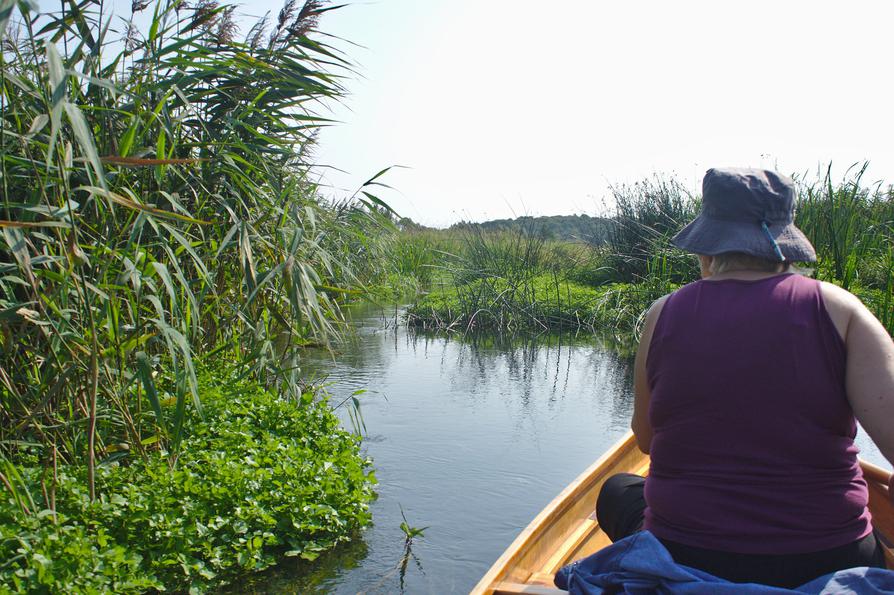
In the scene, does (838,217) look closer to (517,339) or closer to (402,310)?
(517,339)

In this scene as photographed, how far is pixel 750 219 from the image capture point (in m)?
1.79

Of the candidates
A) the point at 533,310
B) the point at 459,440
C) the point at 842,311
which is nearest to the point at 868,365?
the point at 842,311

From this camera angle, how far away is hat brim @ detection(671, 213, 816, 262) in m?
1.73

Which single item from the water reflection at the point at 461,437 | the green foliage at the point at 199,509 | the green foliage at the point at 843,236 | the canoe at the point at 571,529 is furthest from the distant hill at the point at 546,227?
the canoe at the point at 571,529

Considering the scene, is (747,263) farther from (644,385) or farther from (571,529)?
(571,529)

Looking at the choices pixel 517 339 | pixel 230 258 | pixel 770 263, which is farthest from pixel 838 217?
pixel 770 263

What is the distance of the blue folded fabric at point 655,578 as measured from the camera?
1541mm

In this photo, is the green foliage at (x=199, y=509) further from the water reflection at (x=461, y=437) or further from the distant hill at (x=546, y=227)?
the distant hill at (x=546, y=227)

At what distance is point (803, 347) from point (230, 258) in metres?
3.39

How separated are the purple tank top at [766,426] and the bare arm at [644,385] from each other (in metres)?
0.14

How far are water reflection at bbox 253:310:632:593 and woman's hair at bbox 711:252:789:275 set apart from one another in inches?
91.7

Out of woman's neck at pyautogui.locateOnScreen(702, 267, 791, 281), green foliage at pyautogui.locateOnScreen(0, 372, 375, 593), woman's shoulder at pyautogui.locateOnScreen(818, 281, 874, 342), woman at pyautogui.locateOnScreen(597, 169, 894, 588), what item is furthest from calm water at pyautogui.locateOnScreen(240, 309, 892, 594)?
woman's shoulder at pyautogui.locateOnScreen(818, 281, 874, 342)

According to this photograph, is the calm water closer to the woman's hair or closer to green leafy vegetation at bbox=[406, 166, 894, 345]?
green leafy vegetation at bbox=[406, 166, 894, 345]

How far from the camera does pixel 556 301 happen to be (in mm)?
11789
